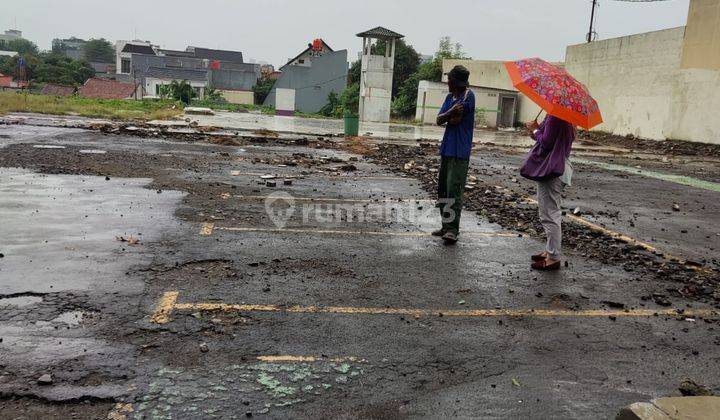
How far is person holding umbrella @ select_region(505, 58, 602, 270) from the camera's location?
207 inches

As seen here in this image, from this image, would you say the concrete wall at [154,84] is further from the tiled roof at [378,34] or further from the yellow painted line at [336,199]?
the yellow painted line at [336,199]

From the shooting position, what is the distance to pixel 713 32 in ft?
78.7

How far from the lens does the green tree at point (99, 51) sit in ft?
433

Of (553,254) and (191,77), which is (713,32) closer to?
(553,254)

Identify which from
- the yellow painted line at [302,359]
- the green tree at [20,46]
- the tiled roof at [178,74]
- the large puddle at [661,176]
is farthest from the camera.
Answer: the green tree at [20,46]

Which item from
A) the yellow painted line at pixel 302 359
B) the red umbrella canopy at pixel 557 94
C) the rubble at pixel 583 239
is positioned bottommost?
the yellow painted line at pixel 302 359

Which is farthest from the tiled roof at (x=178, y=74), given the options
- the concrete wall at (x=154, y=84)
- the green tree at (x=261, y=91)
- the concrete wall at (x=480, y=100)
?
the concrete wall at (x=480, y=100)

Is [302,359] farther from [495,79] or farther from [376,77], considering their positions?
[495,79]

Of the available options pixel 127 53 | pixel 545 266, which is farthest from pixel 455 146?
pixel 127 53

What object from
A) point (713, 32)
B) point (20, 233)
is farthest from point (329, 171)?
point (713, 32)

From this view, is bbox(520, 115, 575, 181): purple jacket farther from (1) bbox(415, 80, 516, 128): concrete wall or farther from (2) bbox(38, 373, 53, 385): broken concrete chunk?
(1) bbox(415, 80, 516, 128): concrete wall

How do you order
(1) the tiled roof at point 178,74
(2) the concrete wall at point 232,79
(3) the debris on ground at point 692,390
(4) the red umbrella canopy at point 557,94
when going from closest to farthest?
(3) the debris on ground at point 692,390, (4) the red umbrella canopy at point 557,94, (1) the tiled roof at point 178,74, (2) the concrete wall at point 232,79

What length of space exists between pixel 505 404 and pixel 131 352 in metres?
2.39

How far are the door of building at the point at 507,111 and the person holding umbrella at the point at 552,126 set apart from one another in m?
38.1
